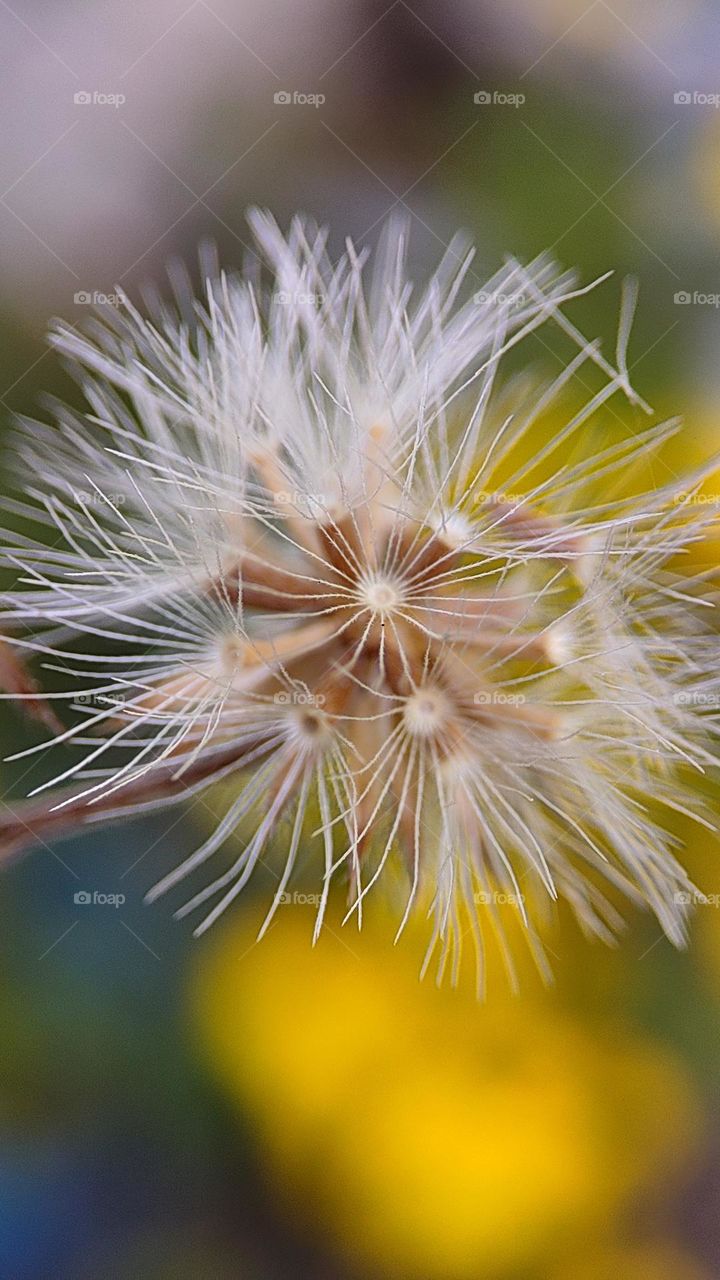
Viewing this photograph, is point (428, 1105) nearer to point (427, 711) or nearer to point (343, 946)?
point (343, 946)

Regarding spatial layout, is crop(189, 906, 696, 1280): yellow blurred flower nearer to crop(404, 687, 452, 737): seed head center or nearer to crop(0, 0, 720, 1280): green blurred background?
crop(0, 0, 720, 1280): green blurred background

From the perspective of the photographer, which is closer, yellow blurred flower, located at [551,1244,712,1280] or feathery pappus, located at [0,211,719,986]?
feathery pappus, located at [0,211,719,986]

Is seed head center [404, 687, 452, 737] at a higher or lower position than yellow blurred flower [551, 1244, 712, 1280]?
higher

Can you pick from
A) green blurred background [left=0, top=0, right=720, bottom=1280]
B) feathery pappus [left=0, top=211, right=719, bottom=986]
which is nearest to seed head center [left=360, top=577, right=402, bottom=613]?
feathery pappus [left=0, top=211, right=719, bottom=986]

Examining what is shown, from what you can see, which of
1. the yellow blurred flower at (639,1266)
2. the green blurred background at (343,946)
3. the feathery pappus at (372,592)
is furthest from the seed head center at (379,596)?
the yellow blurred flower at (639,1266)

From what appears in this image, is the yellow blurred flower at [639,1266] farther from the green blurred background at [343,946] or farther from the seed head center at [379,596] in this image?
the seed head center at [379,596]

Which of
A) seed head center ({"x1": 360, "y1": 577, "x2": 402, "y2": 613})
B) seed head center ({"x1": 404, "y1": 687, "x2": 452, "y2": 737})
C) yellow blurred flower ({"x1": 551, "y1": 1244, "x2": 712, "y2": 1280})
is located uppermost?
seed head center ({"x1": 360, "y1": 577, "x2": 402, "y2": 613})

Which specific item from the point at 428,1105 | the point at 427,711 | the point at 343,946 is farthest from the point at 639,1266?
the point at 427,711
